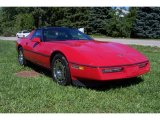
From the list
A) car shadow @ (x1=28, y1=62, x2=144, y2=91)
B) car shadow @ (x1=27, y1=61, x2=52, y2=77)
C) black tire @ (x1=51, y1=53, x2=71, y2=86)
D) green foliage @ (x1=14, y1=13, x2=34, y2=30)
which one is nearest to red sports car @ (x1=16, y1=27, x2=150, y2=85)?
black tire @ (x1=51, y1=53, x2=71, y2=86)

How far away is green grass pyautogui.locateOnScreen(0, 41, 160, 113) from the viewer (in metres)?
4.20

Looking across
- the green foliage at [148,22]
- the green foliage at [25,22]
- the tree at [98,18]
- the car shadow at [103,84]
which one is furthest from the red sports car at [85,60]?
the green foliage at [25,22]

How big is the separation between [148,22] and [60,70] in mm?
28153

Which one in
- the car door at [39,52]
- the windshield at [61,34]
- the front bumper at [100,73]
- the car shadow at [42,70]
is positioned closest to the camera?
the front bumper at [100,73]

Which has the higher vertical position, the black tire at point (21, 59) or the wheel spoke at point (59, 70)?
the wheel spoke at point (59, 70)

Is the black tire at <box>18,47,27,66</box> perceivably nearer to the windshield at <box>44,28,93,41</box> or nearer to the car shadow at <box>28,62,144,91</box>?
the windshield at <box>44,28,93,41</box>

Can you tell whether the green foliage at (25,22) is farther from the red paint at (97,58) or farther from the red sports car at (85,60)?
the red paint at (97,58)

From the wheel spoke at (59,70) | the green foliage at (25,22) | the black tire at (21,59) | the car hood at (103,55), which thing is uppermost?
the car hood at (103,55)

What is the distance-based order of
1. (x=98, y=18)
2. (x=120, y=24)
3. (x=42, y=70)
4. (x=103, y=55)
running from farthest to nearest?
1. (x=98, y=18)
2. (x=120, y=24)
3. (x=42, y=70)
4. (x=103, y=55)

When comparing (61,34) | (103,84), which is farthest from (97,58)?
(61,34)

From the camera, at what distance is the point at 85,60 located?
5.06 m

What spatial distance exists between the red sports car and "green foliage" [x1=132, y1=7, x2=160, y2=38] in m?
26.6

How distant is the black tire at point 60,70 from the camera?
5375 millimetres

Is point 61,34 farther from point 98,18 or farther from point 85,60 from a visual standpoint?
point 98,18
